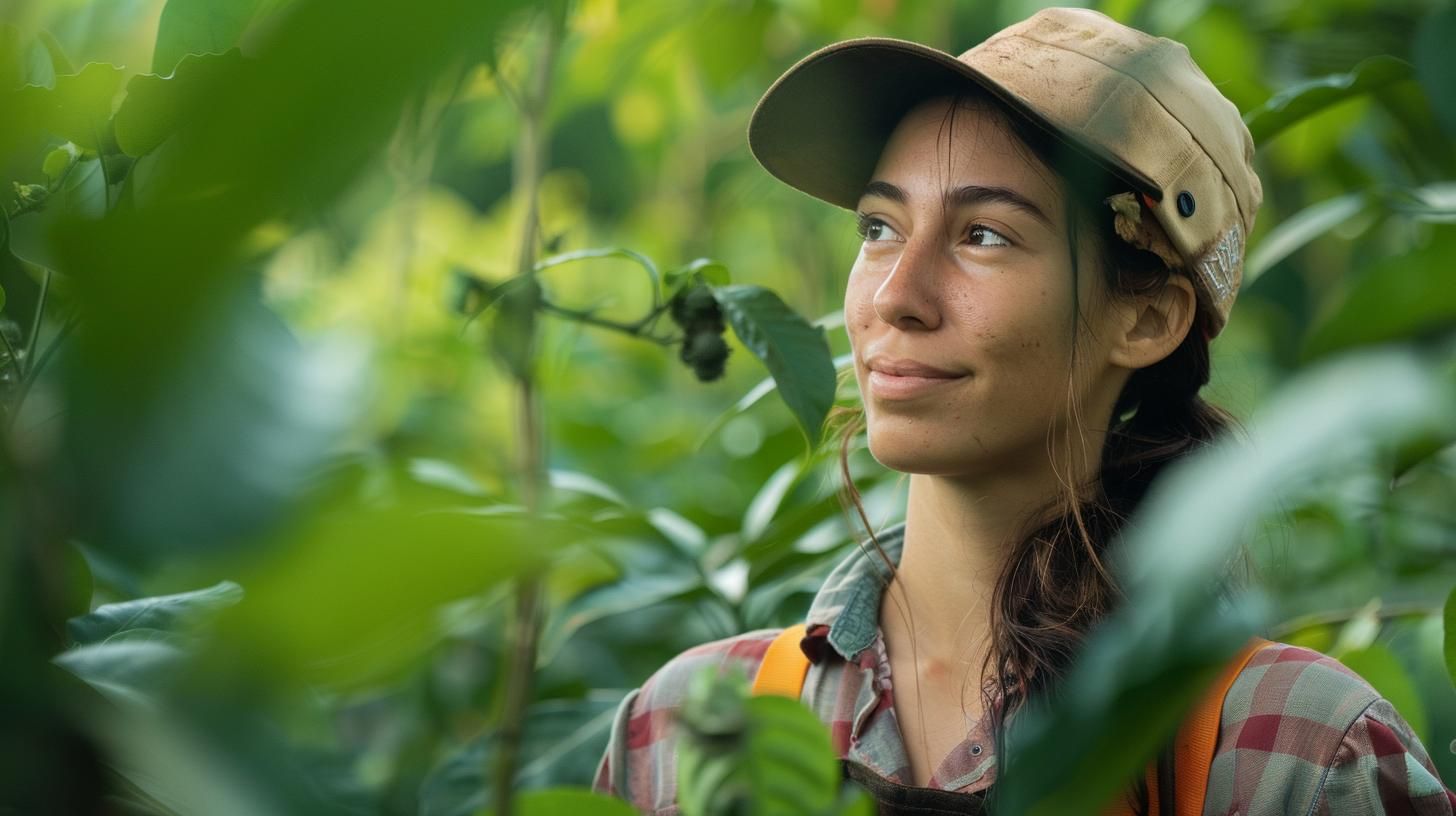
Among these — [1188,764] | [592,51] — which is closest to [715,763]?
[1188,764]

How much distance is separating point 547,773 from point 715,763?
0.77 m

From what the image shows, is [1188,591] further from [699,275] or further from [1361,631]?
[1361,631]

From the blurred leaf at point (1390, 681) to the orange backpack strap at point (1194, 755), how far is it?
179 millimetres

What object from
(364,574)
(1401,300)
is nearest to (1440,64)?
(1401,300)

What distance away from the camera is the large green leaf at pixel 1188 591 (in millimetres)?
216

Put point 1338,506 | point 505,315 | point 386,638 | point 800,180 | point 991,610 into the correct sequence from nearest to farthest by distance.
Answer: point 386,638
point 505,315
point 991,610
point 800,180
point 1338,506

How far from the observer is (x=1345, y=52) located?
1843 millimetres

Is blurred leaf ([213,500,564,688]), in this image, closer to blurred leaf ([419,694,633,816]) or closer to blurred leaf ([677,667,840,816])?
blurred leaf ([677,667,840,816])

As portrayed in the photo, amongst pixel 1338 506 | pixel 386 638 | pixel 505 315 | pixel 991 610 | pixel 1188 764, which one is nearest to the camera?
pixel 386 638

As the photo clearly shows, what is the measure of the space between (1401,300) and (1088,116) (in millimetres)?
267

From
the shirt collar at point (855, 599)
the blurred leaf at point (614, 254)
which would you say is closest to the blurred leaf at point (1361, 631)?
the shirt collar at point (855, 599)

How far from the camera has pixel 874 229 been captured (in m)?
0.95

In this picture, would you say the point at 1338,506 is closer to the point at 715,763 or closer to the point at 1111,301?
the point at 1111,301

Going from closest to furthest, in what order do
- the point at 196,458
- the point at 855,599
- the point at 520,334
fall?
the point at 196,458 → the point at 520,334 → the point at 855,599
